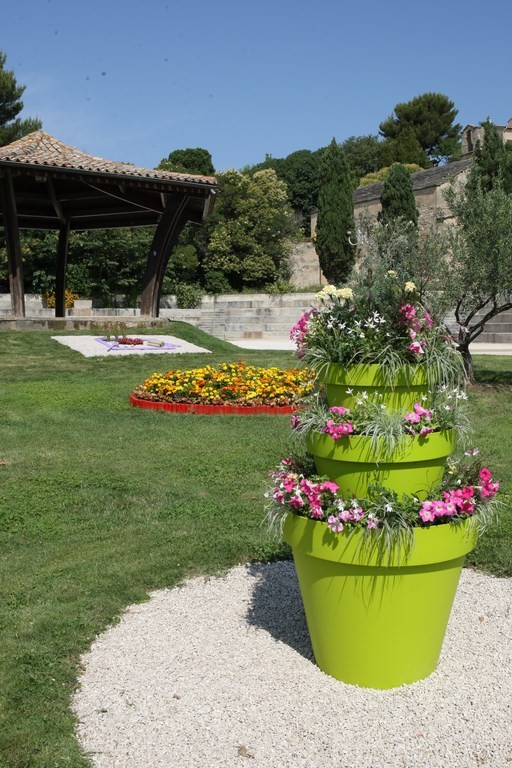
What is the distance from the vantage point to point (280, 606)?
4.65 metres

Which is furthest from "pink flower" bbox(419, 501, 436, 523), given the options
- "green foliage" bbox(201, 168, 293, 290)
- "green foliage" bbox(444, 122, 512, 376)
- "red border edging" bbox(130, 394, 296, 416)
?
"green foliage" bbox(201, 168, 293, 290)

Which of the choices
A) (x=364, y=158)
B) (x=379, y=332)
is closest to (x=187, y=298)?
A: (x=379, y=332)

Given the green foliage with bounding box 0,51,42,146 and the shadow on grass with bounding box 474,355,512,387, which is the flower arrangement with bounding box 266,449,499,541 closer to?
the shadow on grass with bounding box 474,355,512,387

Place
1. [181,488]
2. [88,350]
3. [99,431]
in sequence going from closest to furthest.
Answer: [181,488] → [99,431] → [88,350]

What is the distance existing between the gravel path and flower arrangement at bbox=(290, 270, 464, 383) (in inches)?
51.0

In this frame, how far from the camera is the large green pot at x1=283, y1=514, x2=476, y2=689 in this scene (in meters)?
3.47

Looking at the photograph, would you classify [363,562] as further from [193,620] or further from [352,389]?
[193,620]

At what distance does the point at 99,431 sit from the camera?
9.67 meters

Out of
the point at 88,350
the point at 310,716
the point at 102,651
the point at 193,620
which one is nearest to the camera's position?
the point at 310,716

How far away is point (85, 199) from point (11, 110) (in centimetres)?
2140

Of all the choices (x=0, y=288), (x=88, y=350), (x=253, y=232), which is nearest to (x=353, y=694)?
(x=88, y=350)

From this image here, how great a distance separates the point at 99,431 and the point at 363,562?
6.63 meters

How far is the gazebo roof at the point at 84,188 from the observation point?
62.0 feet

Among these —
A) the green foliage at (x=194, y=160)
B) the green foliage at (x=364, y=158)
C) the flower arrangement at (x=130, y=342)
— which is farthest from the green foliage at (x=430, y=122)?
the flower arrangement at (x=130, y=342)
